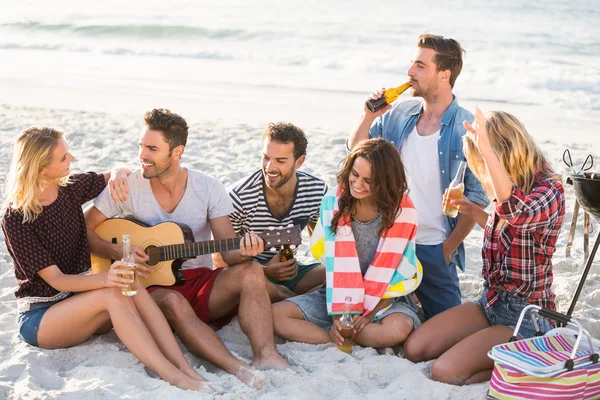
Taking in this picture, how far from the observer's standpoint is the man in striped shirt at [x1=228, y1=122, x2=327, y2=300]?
4.62 metres

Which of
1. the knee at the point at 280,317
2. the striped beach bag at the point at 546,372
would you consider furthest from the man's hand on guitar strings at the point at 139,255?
the striped beach bag at the point at 546,372

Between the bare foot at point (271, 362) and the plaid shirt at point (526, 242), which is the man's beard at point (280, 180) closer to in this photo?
the bare foot at point (271, 362)

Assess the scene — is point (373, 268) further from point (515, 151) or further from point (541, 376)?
point (541, 376)

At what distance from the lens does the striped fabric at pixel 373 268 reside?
14.1 feet

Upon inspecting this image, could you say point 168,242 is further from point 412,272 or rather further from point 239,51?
point 239,51

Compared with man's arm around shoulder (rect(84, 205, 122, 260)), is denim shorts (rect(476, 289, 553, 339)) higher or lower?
lower

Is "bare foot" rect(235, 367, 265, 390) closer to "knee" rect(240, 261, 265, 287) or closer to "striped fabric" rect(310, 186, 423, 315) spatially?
"knee" rect(240, 261, 265, 287)

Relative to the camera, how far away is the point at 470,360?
12.9 ft

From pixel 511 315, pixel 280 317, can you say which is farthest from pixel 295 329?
pixel 511 315

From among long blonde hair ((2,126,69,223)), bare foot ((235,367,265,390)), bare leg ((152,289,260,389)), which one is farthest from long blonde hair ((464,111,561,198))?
long blonde hair ((2,126,69,223))

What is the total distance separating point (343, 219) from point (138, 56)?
1265cm

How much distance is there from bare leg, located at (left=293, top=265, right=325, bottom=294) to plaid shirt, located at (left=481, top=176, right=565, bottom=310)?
111 cm

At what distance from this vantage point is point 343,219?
4.36m

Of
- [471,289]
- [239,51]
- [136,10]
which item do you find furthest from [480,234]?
[136,10]
